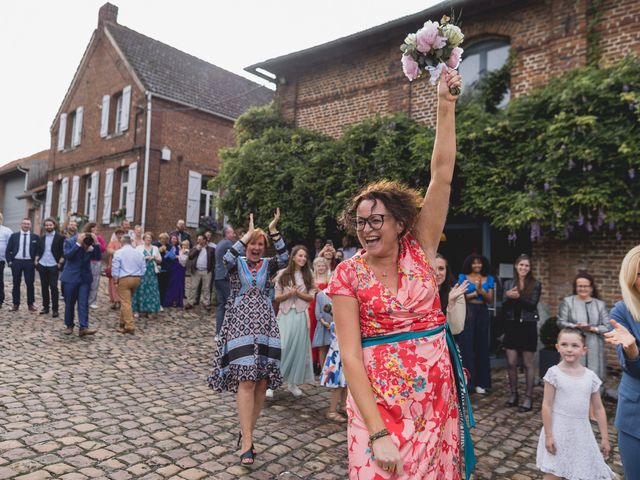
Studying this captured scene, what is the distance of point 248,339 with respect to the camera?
428 cm

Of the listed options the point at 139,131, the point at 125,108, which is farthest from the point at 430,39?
the point at 125,108

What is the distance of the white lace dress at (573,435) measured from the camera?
345cm

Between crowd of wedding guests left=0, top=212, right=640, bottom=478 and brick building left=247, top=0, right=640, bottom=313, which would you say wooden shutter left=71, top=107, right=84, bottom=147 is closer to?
brick building left=247, top=0, right=640, bottom=313

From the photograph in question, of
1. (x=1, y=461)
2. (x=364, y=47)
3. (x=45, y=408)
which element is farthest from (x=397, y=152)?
(x=1, y=461)

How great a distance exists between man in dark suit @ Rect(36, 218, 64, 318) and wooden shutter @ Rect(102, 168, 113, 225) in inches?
404

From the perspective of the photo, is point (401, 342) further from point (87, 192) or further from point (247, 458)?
point (87, 192)

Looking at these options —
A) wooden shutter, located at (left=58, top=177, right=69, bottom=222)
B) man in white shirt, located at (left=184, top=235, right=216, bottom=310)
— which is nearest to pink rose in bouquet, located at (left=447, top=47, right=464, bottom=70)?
man in white shirt, located at (left=184, top=235, right=216, bottom=310)

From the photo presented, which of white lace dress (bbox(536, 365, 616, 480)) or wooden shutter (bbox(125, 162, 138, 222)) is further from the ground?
wooden shutter (bbox(125, 162, 138, 222))

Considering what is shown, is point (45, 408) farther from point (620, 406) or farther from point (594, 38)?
point (594, 38)

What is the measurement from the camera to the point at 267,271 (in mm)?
4590

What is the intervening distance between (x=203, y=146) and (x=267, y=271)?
1737 centimetres

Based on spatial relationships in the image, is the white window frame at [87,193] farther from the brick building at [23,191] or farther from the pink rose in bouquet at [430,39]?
the pink rose in bouquet at [430,39]

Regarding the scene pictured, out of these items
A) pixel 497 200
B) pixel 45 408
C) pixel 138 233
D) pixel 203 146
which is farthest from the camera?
pixel 203 146

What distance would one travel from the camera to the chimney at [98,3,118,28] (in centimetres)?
2152
